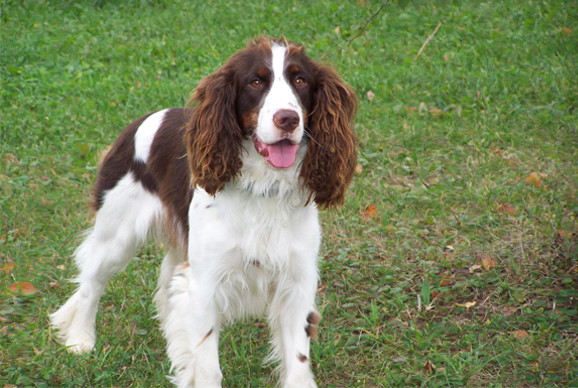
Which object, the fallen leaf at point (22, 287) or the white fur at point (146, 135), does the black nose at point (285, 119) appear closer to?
the white fur at point (146, 135)

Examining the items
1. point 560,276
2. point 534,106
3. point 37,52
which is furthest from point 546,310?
point 37,52

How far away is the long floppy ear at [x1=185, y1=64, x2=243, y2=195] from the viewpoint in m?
3.21

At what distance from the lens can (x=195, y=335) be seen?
11.0 ft

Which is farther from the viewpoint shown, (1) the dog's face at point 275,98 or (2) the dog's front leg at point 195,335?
(2) the dog's front leg at point 195,335

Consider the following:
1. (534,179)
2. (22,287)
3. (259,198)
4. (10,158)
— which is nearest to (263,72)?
(259,198)

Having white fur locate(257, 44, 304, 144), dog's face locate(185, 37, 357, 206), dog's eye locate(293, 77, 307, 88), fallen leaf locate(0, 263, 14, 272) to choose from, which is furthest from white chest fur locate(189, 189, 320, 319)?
fallen leaf locate(0, 263, 14, 272)

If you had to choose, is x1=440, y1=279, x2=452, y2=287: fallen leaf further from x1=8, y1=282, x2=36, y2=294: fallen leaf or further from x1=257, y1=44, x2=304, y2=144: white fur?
x1=8, y1=282, x2=36, y2=294: fallen leaf

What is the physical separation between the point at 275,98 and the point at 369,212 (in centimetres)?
243

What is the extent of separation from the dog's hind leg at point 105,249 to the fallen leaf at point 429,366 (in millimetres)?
1782

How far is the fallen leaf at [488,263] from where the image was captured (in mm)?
4426

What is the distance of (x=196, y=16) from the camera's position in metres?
9.83

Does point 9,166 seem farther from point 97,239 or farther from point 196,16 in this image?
point 196,16

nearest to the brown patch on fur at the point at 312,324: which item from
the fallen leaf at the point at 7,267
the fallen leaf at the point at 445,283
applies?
the fallen leaf at the point at 445,283

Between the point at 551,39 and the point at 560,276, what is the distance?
4.79 m
